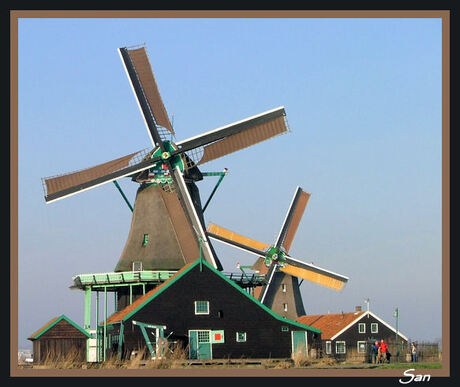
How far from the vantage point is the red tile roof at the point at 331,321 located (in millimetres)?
57719

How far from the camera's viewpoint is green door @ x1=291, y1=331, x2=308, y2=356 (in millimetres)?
44250

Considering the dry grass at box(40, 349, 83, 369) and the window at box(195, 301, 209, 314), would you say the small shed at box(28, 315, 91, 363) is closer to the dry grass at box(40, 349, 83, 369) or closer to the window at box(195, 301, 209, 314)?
the dry grass at box(40, 349, 83, 369)

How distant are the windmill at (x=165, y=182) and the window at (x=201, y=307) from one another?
16.7 ft

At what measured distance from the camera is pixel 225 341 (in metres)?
42.8

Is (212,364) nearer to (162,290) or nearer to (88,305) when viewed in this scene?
(162,290)

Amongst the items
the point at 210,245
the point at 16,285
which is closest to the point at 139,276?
the point at 210,245

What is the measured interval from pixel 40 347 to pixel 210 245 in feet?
30.0

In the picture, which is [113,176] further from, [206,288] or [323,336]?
[323,336]

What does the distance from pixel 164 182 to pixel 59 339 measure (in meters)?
8.83

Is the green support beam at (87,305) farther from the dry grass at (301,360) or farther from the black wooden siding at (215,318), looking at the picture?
the dry grass at (301,360)

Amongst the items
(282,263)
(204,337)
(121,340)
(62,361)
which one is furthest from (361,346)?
(62,361)

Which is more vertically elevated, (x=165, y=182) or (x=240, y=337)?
Answer: (x=165, y=182)

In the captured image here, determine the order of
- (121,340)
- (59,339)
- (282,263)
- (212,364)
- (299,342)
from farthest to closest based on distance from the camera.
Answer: (282,263) < (59,339) < (299,342) < (121,340) < (212,364)

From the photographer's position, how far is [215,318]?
42844 millimetres
